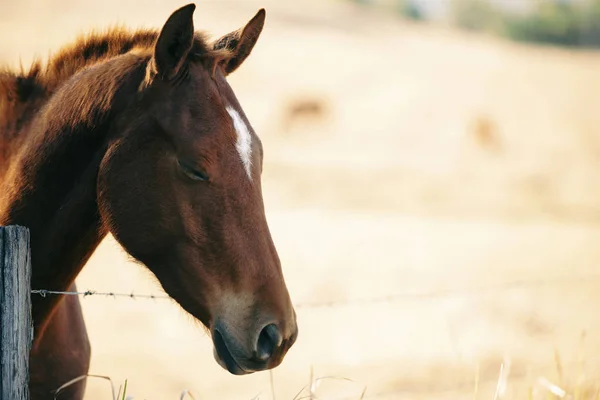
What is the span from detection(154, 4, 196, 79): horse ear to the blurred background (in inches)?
19.7

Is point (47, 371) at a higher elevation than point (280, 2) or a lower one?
higher

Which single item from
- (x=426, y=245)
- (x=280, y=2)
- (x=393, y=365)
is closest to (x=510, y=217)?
(x=426, y=245)

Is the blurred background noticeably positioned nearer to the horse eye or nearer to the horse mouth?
the horse mouth

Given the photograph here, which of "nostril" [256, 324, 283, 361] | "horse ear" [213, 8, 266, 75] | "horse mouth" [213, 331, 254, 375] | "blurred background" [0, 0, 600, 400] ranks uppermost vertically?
"horse ear" [213, 8, 266, 75]

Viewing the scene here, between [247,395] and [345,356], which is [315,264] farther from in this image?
[247,395]

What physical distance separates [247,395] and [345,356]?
1622mm

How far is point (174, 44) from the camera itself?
2.47m

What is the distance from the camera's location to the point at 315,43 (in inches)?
1236

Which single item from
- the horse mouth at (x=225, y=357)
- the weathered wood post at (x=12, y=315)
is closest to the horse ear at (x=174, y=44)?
the weathered wood post at (x=12, y=315)

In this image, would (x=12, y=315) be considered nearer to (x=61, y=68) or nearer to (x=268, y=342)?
(x=268, y=342)

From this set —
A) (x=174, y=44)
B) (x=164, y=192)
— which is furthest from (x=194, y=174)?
(x=174, y=44)

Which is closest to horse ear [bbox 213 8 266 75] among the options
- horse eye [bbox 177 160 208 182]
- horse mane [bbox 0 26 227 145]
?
horse mane [bbox 0 26 227 145]

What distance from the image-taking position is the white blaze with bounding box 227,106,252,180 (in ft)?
8.04

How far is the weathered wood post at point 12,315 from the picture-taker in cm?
214
